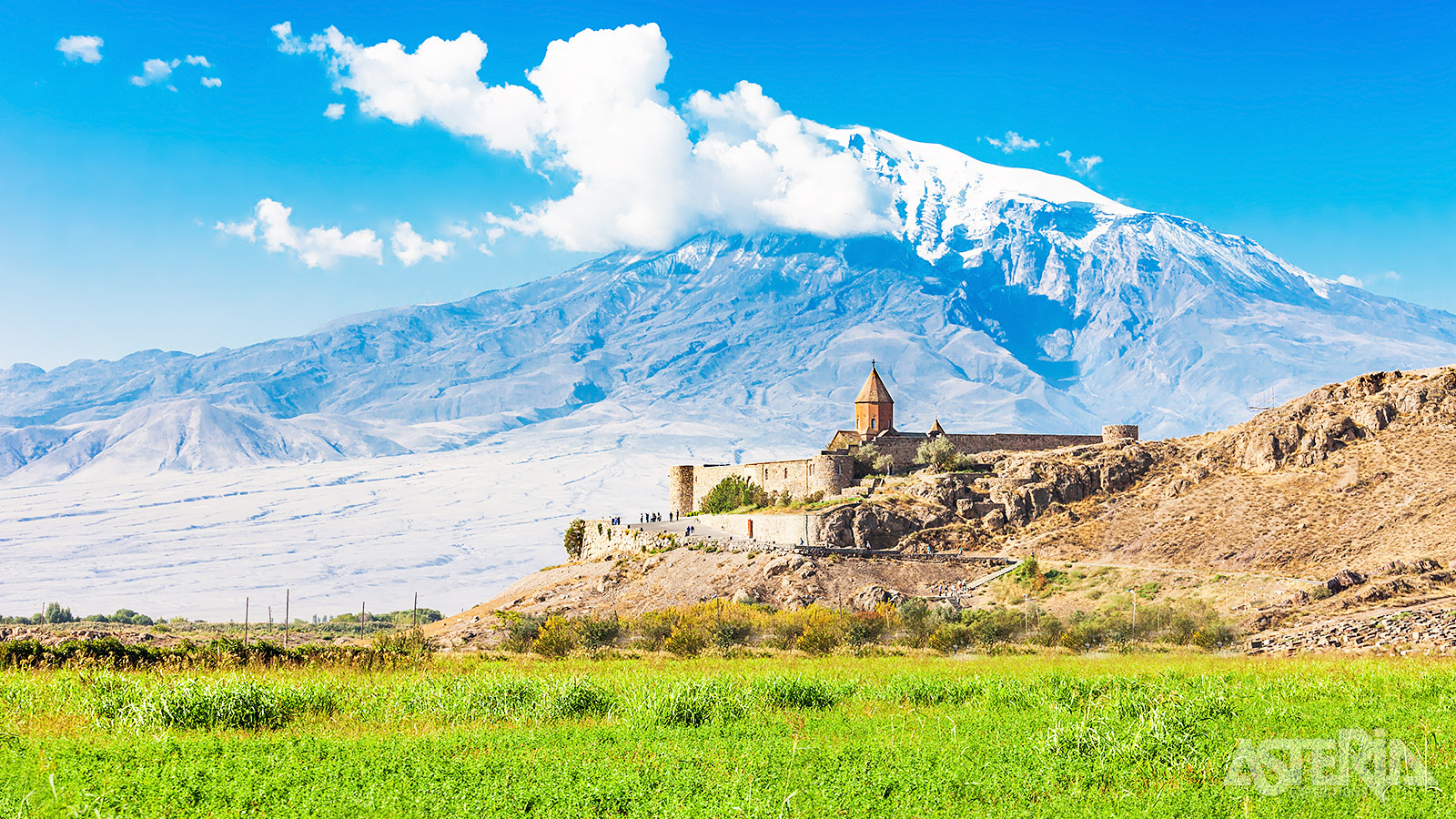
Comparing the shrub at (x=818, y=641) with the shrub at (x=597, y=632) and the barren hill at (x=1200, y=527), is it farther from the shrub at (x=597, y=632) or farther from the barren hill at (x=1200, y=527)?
the barren hill at (x=1200, y=527)

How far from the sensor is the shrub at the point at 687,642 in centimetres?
2509

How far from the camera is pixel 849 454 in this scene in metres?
53.9

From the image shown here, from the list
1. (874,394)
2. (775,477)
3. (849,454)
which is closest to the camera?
(849,454)

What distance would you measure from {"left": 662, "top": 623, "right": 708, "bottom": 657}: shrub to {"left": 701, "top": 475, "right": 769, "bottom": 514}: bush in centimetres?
2943

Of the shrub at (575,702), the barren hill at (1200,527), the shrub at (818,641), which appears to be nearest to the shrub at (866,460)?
the barren hill at (1200,527)

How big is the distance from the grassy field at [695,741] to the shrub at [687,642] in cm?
817

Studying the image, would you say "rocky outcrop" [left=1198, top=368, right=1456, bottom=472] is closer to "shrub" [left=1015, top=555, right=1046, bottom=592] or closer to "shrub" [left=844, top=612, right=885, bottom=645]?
"shrub" [left=1015, top=555, right=1046, bottom=592]

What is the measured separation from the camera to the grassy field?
29.6 feet

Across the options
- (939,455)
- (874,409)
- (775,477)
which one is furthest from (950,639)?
(874,409)

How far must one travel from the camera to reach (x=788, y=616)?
29859 mm

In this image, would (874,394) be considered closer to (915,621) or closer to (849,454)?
(849,454)

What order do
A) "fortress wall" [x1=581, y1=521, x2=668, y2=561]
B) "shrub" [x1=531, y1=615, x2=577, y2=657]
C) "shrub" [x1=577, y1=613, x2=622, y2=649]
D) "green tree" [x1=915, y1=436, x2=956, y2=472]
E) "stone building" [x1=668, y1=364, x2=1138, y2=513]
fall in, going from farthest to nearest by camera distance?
"stone building" [x1=668, y1=364, x2=1138, y2=513] → "green tree" [x1=915, y1=436, x2=956, y2=472] → "fortress wall" [x1=581, y1=521, x2=668, y2=561] → "shrub" [x1=577, y1=613, x2=622, y2=649] → "shrub" [x1=531, y1=615, x2=577, y2=657]

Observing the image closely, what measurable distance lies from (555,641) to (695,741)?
15.8 metres

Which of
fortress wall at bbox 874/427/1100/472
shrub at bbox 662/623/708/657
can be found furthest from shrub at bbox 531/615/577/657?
fortress wall at bbox 874/427/1100/472
